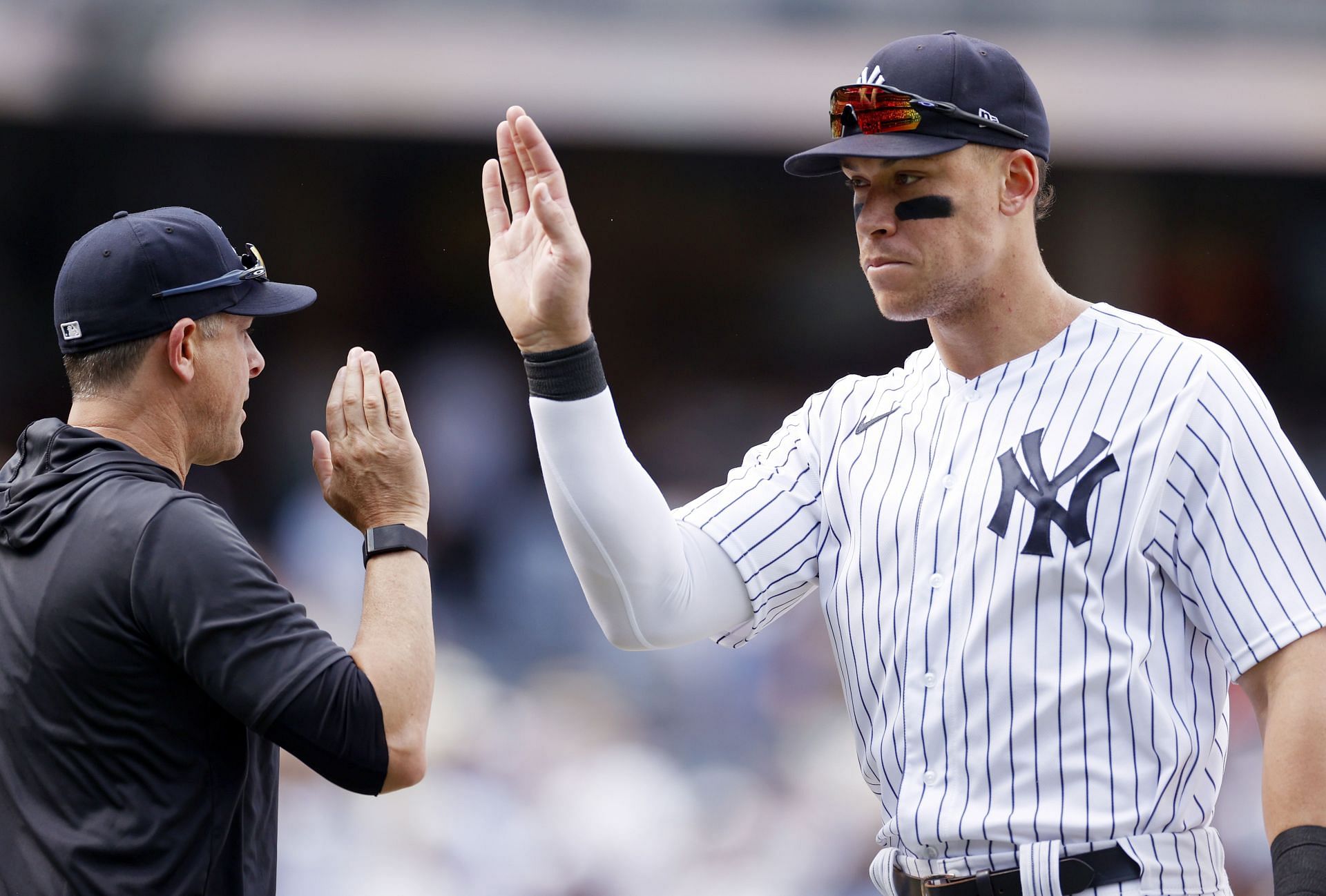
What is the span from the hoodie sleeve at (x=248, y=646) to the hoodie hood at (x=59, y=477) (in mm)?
125

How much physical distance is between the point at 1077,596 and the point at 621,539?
0.58m

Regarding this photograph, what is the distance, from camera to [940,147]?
184cm

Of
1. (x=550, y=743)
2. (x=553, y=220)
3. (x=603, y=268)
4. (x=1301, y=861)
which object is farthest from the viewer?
(x=603, y=268)

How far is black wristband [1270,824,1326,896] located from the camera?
1503 millimetres

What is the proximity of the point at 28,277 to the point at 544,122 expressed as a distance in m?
1.73

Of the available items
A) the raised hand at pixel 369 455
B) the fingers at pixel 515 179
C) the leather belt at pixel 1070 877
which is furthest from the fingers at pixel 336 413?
the leather belt at pixel 1070 877

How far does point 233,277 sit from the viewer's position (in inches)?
78.0

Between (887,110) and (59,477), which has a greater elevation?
(887,110)

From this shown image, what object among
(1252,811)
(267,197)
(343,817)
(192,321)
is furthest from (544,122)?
(1252,811)

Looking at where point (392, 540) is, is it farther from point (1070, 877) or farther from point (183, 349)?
point (1070, 877)

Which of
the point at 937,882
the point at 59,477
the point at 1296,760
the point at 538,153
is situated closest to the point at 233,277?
the point at 59,477

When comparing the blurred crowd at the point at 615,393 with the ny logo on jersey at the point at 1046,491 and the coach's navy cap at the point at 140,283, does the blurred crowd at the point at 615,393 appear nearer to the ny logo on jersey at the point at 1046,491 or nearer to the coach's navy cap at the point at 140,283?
the coach's navy cap at the point at 140,283

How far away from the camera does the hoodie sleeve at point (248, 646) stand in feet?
5.41

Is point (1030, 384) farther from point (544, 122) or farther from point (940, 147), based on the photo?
point (544, 122)
